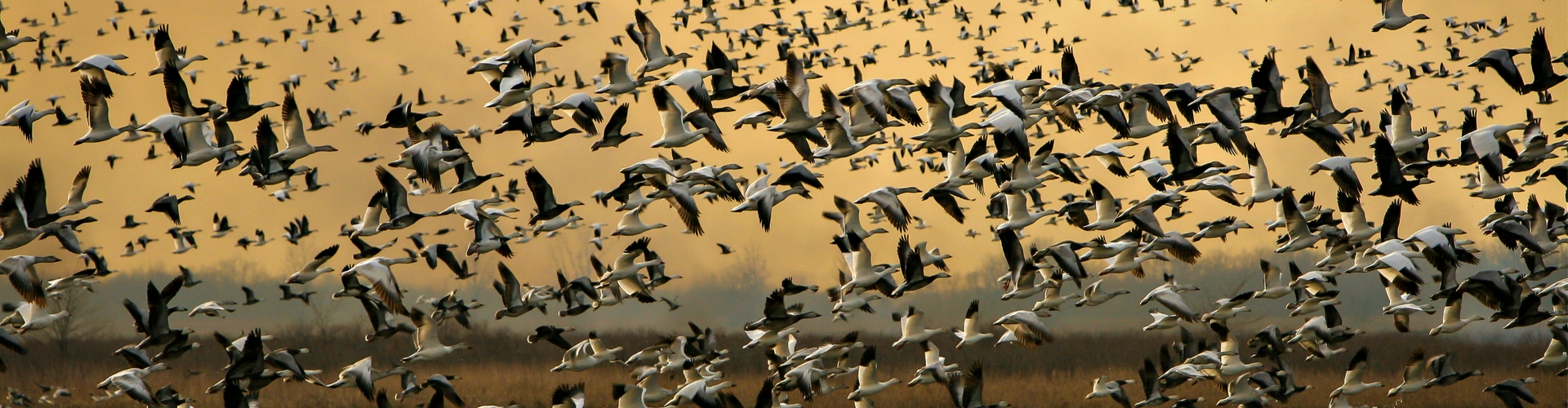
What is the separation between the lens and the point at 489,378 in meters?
32.2

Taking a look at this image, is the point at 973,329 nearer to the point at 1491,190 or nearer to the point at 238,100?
the point at 1491,190

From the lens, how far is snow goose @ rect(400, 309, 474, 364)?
20.2 m

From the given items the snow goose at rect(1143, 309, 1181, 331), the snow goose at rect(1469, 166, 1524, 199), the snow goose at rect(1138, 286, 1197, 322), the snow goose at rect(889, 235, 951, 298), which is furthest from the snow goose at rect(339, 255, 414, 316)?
the snow goose at rect(1469, 166, 1524, 199)

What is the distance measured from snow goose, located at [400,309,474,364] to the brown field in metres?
5.40

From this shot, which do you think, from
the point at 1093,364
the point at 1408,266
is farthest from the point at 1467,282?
the point at 1093,364

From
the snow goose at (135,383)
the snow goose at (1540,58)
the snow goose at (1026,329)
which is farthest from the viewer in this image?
the snow goose at (1026,329)

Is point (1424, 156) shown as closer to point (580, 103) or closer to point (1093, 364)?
point (580, 103)

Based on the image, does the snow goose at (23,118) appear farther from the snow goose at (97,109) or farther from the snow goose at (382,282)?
the snow goose at (382,282)

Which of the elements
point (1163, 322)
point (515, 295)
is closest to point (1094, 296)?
point (1163, 322)

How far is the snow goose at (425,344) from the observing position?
66.4ft

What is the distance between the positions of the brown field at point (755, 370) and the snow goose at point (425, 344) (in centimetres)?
540

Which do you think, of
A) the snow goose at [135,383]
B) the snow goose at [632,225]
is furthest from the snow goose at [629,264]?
the snow goose at [135,383]

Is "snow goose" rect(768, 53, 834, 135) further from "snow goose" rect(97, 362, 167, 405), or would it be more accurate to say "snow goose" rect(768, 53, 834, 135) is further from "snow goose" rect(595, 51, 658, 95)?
"snow goose" rect(97, 362, 167, 405)

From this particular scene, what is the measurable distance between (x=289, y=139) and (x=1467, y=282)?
15.2m
